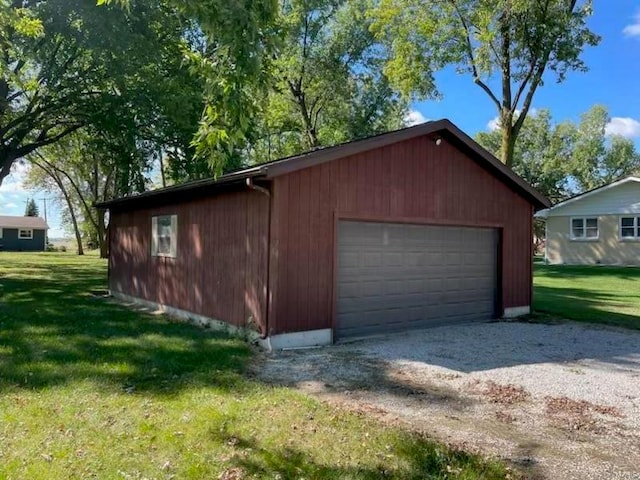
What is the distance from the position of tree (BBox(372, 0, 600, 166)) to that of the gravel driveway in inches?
496

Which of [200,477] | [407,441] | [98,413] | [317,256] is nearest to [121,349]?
[98,413]

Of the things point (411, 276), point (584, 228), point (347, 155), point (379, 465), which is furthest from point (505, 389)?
point (584, 228)

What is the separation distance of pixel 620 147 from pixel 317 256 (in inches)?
1869

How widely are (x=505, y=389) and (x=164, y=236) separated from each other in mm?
7535

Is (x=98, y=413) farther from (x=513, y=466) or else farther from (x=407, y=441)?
(x=513, y=466)

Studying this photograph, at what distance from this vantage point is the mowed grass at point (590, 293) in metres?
11.2

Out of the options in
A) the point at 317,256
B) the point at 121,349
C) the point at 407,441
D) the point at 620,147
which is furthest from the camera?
the point at 620,147

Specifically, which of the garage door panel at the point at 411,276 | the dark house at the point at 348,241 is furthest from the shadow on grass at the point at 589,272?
the garage door panel at the point at 411,276

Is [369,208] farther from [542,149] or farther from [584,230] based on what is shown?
[542,149]

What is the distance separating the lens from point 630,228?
75.8ft

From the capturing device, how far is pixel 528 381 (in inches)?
234

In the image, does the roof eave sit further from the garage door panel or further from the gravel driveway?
the gravel driveway

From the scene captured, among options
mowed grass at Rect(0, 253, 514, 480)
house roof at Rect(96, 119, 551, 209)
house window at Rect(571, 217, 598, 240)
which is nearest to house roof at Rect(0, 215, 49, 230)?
house roof at Rect(96, 119, 551, 209)

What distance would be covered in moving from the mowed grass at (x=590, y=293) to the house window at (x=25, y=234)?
4087cm
